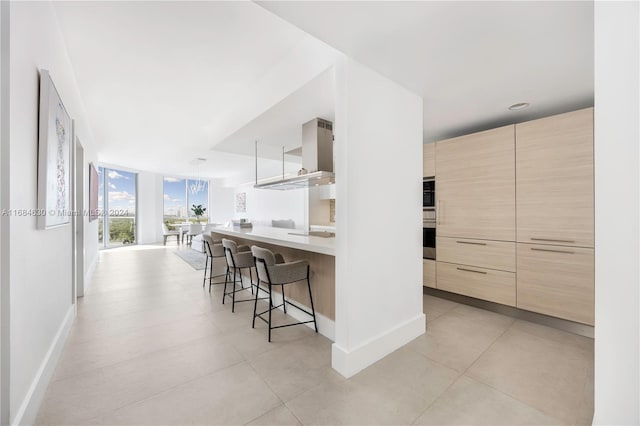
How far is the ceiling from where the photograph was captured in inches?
58.1

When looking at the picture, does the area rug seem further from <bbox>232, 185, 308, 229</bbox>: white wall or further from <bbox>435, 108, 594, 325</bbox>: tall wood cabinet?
<bbox>435, 108, 594, 325</bbox>: tall wood cabinet

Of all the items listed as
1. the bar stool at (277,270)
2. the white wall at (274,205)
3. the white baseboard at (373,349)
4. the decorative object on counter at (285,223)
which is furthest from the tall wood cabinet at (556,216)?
the decorative object on counter at (285,223)

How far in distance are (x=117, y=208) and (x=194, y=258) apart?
406cm

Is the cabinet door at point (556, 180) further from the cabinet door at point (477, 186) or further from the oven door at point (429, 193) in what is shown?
the oven door at point (429, 193)

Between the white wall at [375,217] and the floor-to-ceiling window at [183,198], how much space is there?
372 inches

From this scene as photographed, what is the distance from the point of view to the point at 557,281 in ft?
8.35

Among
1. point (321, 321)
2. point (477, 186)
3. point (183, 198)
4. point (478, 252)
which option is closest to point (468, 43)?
point (477, 186)

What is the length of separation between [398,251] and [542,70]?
1768mm

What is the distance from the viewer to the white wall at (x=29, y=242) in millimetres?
1203

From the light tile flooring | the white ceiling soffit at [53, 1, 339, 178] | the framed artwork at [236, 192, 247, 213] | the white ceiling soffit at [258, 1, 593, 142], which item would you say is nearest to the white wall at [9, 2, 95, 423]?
the light tile flooring

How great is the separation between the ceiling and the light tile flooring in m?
2.22

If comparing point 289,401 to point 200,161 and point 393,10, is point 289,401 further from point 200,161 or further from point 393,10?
point 200,161
